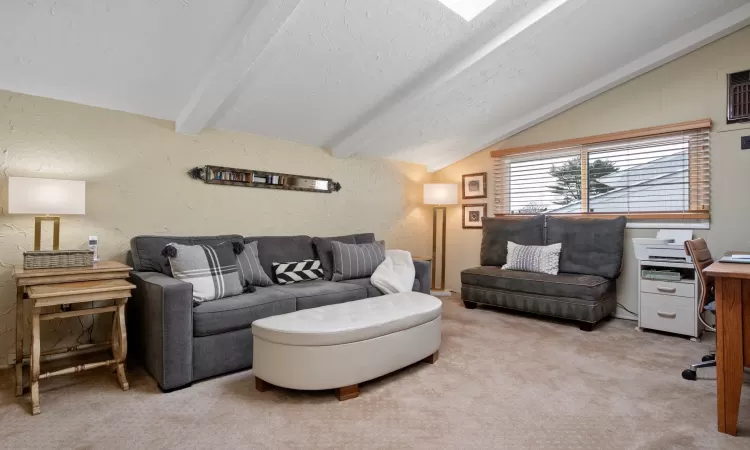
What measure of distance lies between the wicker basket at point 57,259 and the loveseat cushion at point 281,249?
1156mm

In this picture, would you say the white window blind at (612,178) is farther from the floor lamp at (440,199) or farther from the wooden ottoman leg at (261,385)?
the wooden ottoman leg at (261,385)

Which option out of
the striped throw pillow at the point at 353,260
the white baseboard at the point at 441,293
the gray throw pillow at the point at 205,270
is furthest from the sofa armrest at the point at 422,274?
the gray throw pillow at the point at 205,270

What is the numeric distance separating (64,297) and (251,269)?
1.21 m

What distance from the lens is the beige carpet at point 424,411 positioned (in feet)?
5.37

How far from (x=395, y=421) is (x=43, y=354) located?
2.38 m

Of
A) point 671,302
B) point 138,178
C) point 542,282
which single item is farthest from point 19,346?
point 671,302

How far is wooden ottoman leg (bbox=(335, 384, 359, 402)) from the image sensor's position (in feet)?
6.63

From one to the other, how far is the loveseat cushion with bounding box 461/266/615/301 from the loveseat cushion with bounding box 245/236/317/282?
1.83m

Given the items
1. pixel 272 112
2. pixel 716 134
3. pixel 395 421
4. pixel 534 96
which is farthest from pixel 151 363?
pixel 716 134

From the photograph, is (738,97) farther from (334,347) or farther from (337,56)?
(334,347)

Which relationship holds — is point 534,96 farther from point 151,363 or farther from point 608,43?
point 151,363

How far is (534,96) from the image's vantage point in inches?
153

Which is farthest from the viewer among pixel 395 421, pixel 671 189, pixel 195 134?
pixel 671 189

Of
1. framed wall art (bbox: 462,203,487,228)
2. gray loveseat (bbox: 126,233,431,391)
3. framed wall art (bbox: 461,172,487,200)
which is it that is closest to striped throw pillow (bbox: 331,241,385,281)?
gray loveseat (bbox: 126,233,431,391)
